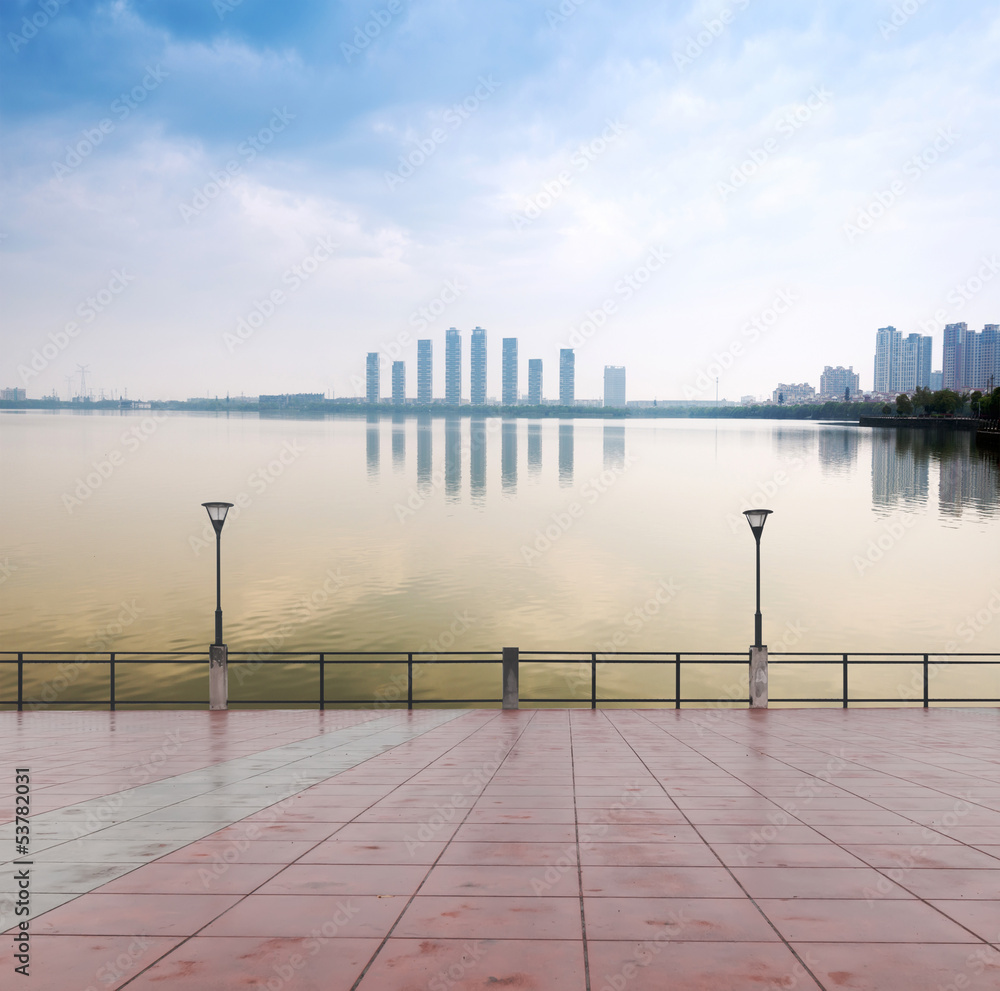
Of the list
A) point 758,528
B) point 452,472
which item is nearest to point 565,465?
point 452,472

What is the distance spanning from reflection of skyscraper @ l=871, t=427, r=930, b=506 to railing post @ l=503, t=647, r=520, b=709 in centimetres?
6848

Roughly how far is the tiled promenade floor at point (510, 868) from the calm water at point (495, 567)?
16016 mm

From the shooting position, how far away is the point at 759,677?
18.4 metres

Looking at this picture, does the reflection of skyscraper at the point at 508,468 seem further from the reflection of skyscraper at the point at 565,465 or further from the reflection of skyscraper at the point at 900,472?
the reflection of skyscraper at the point at 900,472

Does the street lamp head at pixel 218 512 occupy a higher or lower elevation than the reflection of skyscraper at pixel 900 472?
lower

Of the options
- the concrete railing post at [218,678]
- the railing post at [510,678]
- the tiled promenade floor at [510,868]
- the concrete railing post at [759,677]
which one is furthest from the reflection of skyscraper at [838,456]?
the tiled promenade floor at [510,868]

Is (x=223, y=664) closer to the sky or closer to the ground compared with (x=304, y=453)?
closer to the ground

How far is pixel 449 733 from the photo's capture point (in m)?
14.5

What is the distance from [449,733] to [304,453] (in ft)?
417

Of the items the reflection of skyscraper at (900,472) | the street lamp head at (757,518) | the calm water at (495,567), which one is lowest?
the calm water at (495,567)

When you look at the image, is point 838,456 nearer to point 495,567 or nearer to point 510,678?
point 495,567

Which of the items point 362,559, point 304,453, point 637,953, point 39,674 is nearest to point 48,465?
point 304,453

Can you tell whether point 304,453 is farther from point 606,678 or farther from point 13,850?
point 13,850

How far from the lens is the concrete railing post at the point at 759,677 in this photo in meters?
18.4
